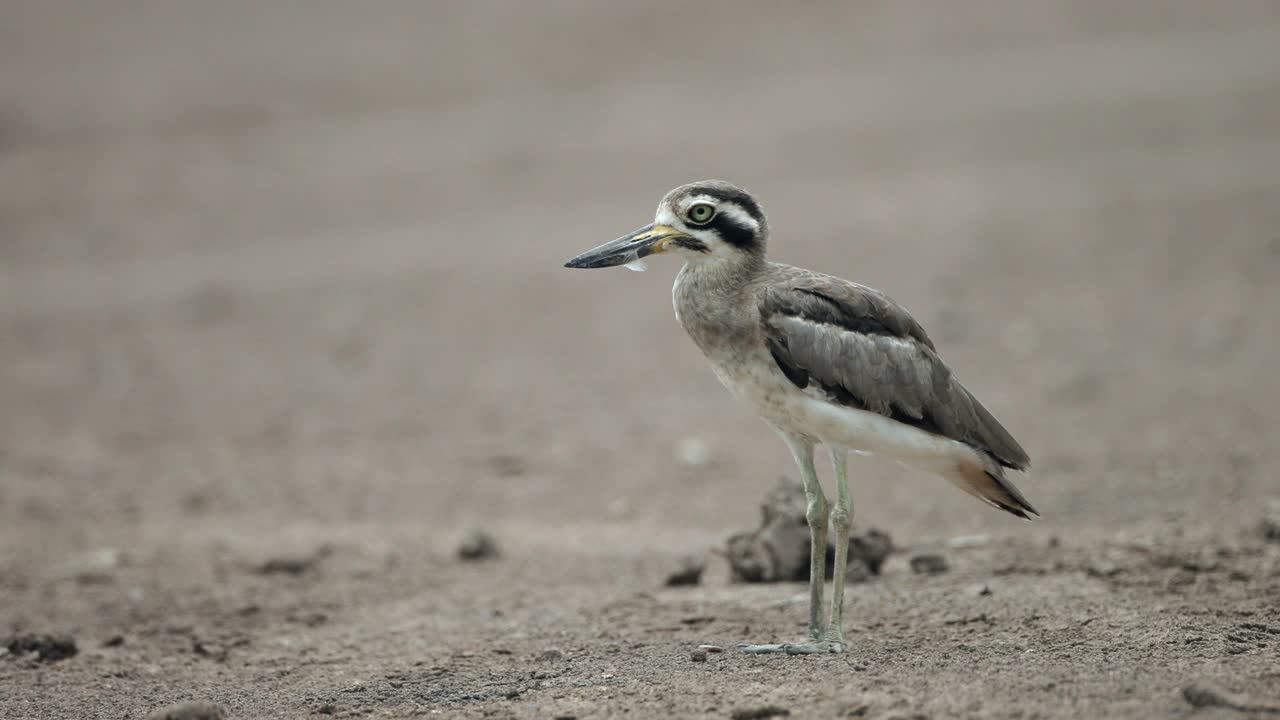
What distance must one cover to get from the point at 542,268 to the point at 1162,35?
32.2 feet

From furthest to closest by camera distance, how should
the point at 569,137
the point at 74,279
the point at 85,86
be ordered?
the point at 85,86 → the point at 569,137 → the point at 74,279

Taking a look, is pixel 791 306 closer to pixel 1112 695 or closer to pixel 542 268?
pixel 1112 695

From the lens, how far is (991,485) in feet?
19.8

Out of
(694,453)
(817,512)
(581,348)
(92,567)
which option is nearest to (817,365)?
(817,512)

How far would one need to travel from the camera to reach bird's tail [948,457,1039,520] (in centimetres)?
598

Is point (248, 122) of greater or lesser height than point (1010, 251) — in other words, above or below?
above

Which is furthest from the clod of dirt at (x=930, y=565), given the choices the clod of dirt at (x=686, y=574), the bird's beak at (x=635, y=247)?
the bird's beak at (x=635, y=247)

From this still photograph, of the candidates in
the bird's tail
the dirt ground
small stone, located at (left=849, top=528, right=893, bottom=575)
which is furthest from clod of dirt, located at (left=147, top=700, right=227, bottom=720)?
small stone, located at (left=849, top=528, right=893, bottom=575)

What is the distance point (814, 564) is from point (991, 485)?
2.42ft

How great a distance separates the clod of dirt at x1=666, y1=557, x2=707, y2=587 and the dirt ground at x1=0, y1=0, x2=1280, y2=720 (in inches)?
9.7

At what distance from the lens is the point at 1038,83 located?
17.9m

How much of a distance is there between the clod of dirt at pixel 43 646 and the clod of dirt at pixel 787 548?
2886mm

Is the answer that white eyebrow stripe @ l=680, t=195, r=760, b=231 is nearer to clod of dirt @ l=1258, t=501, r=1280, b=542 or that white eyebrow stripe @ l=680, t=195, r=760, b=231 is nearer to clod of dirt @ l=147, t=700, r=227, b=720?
clod of dirt @ l=147, t=700, r=227, b=720

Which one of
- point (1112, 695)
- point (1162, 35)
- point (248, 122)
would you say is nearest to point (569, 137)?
point (248, 122)
